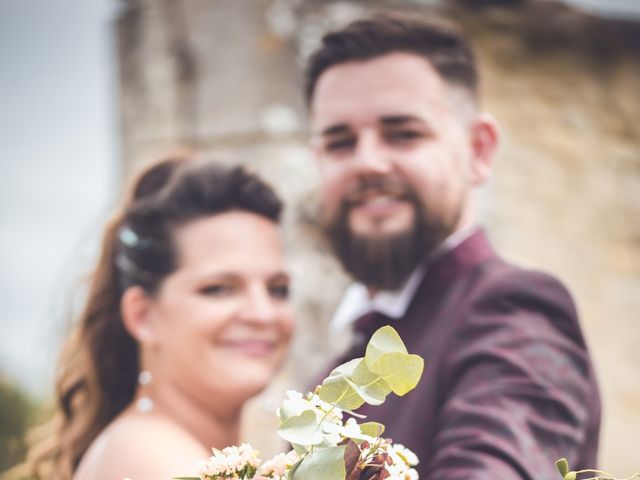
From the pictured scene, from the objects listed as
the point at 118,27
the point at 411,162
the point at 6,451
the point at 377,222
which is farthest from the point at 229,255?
the point at 6,451

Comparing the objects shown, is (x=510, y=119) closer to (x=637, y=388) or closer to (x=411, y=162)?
(x=637, y=388)

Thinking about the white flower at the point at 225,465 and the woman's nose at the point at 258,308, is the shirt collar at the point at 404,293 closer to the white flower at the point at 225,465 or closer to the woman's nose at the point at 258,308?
the woman's nose at the point at 258,308

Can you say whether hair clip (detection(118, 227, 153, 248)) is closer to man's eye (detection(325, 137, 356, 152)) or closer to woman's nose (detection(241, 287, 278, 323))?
woman's nose (detection(241, 287, 278, 323))

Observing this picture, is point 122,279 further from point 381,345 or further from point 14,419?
point 14,419

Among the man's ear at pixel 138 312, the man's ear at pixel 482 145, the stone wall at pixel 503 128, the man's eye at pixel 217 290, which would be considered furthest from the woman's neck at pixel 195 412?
the stone wall at pixel 503 128

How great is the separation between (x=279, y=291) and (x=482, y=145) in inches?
30.1

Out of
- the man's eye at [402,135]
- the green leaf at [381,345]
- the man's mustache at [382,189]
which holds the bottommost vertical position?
the man's mustache at [382,189]

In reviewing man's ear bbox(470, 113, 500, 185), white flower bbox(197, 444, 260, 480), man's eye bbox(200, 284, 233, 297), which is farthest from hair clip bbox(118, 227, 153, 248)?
white flower bbox(197, 444, 260, 480)

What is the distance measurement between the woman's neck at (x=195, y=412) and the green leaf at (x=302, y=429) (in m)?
1.26

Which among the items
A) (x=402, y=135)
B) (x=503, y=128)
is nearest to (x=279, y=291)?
(x=402, y=135)

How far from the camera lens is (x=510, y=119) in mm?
4117

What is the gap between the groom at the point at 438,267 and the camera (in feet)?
5.41

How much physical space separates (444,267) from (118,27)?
2.73m

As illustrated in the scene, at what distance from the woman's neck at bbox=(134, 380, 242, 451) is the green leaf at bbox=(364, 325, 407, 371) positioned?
1297 millimetres
